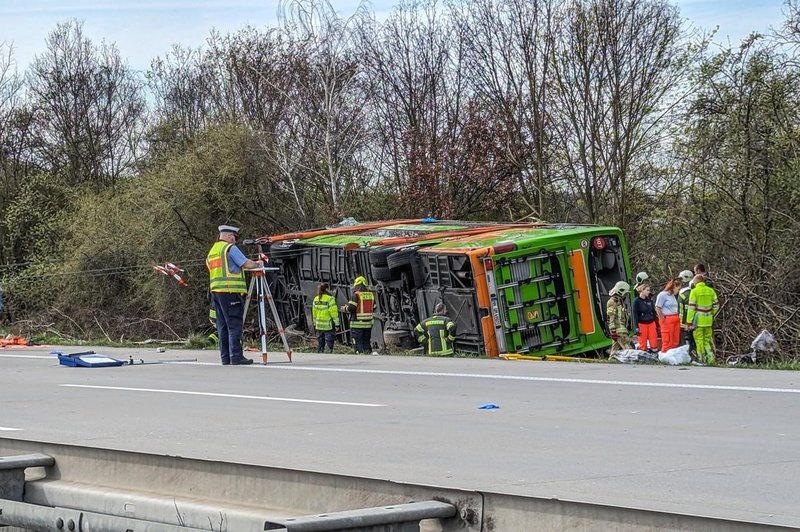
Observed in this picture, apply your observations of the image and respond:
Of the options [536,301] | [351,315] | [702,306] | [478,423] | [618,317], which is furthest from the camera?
[351,315]

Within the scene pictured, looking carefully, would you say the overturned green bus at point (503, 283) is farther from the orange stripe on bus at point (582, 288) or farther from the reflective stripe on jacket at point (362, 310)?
the reflective stripe on jacket at point (362, 310)

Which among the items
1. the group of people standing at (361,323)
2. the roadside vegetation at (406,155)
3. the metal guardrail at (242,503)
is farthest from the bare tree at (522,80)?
the metal guardrail at (242,503)

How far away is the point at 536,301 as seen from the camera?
20.4 meters

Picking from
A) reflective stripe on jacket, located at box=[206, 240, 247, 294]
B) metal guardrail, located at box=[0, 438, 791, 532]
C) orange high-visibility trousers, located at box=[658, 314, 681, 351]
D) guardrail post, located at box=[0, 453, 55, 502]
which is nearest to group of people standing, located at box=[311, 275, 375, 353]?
orange high-visibility trousers, located at box=[658, 314, 681, 351]

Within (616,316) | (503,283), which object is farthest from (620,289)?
(503,283)

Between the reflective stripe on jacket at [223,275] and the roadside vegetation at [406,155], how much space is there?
290 inches

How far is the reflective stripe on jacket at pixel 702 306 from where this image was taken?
2045cm

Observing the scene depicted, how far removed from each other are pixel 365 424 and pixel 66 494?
353cm

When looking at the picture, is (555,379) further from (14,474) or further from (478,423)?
(14,474)

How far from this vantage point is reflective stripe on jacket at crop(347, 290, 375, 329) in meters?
22.3

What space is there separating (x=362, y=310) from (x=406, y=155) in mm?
14023

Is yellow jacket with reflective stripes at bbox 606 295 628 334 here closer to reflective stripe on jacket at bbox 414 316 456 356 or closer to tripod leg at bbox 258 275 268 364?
reflective stripe on jacket at bbox 414 316 456 356

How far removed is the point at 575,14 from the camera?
2931 centimetres

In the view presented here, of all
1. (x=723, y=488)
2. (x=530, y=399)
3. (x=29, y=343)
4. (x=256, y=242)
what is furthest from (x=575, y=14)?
(x=723, y=488)
